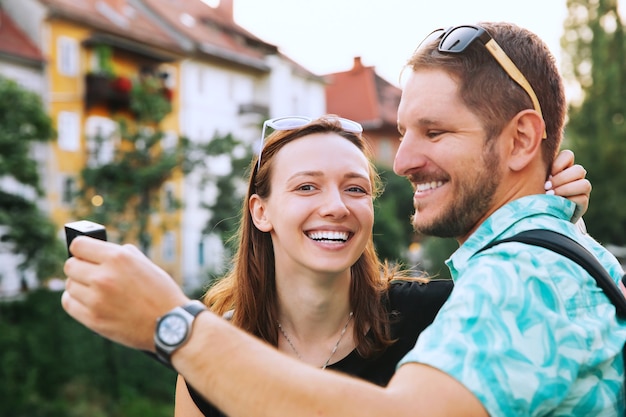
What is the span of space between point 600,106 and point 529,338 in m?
26.4

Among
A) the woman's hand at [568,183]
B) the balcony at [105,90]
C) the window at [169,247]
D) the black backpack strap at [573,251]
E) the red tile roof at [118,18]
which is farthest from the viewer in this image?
the window at [169,247]

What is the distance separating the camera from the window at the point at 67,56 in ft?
67.6

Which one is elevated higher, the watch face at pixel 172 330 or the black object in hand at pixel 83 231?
the black object in hand at pixel 83 231

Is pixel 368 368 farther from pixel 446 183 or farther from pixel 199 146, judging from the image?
pixel 199 146

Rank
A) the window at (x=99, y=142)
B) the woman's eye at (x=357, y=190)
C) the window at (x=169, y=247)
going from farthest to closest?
1. the window at (x=169, y=247)
2. the window at (x=99, y=142)
3. the woman's eye at (x=357, y=190)

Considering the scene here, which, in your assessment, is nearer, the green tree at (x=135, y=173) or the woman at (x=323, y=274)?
the woman at (x=323, y=274)

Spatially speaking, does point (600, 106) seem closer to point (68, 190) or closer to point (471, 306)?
point (68, 190)

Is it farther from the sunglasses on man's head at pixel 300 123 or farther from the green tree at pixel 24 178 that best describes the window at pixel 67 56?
the sunglasses on man's head at pixel 300 123

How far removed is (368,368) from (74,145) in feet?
64.1

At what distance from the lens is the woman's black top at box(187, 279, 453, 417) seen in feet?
A: 8.33

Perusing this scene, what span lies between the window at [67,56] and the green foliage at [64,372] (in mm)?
7058

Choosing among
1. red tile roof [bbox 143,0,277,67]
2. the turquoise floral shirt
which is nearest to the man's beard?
the turquoise floral shirt

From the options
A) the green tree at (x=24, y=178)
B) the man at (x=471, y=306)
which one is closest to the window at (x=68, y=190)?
the green tree at (x=24, y=178)

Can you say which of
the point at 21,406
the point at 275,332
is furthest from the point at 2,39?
the point at 275,332
